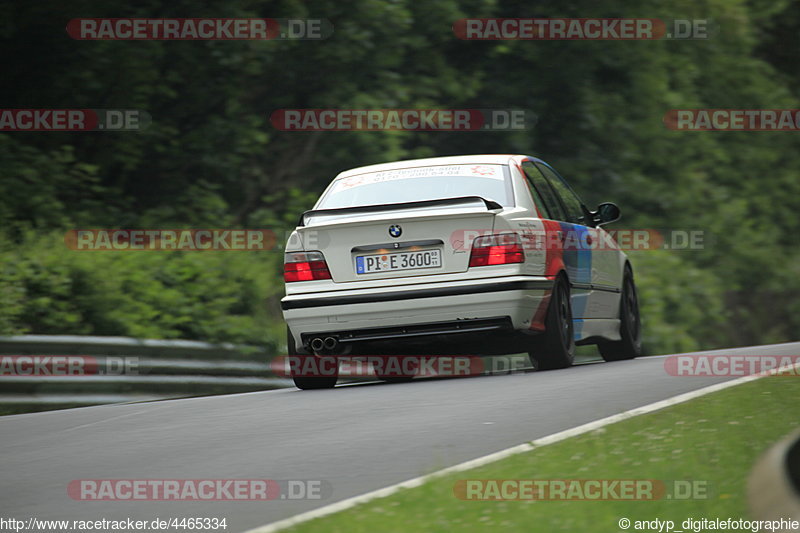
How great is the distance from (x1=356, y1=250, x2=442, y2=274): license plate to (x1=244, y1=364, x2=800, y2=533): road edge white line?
7.44 feet

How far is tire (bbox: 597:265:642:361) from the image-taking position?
13672 millimetres

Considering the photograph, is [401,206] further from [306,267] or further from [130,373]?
[130,373]

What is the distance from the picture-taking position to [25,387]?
10453mm

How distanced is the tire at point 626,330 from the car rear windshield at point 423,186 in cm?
278

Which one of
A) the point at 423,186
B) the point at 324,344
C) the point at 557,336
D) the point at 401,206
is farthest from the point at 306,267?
the point at 557,336

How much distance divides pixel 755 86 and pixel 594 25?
270 inches

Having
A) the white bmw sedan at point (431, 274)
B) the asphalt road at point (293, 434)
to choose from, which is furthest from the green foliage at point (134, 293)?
the white bmw sedan at point (431, 274)

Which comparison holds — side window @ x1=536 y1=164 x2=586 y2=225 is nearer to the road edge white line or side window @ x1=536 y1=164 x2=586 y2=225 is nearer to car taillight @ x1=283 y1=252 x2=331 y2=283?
car taillight @ x1=283 y1=252 x2=331 y2=283

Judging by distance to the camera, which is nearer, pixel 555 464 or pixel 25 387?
pixel 555 464

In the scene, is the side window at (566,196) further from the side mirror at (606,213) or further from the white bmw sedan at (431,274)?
the white bmw sedan at (431,274)

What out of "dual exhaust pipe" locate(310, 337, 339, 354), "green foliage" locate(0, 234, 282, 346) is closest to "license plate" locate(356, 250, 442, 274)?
"dual exhaust pipe" locate(310, 337, 339, 354)

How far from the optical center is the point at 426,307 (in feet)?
34.4

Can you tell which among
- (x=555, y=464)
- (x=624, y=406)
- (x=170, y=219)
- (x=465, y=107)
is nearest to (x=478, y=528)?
(x=555, y=464)

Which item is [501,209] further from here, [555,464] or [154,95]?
[154,95]
